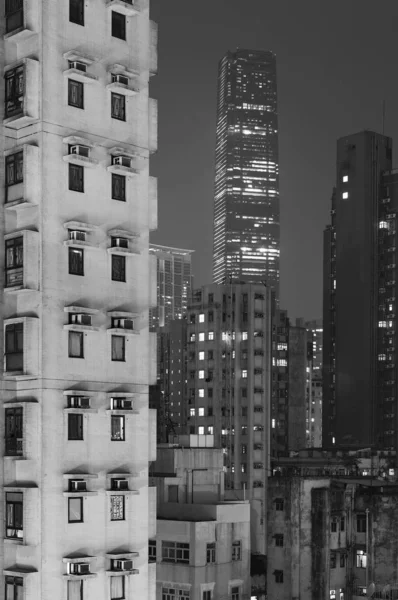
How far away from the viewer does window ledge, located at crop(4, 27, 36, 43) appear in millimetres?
24391

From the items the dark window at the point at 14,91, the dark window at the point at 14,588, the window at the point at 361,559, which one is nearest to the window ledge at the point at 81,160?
the dark window at the point at 14,91

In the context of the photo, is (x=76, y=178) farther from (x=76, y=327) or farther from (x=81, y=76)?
(x=76, y=327)

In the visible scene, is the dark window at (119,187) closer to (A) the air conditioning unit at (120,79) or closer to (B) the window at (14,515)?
(A) the air conditioning unit at (120,79)

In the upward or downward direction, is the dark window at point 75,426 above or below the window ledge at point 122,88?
below

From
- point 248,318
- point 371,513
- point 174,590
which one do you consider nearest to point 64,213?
point 174,590

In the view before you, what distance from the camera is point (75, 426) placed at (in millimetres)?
24422

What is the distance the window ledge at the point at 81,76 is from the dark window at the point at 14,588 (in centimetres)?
1101

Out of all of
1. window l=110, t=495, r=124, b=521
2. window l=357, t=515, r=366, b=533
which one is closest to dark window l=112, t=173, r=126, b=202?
window l=110, t=495, r=124, b=521

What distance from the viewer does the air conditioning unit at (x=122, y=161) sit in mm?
25781

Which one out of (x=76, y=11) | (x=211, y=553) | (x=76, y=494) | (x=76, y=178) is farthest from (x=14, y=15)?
(x=211, y=553)

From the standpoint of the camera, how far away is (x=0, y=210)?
971 inches

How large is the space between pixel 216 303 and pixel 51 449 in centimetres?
9670

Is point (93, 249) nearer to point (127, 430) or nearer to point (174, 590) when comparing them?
point (127, 430)

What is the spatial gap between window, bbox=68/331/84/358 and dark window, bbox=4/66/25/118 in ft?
16.4
